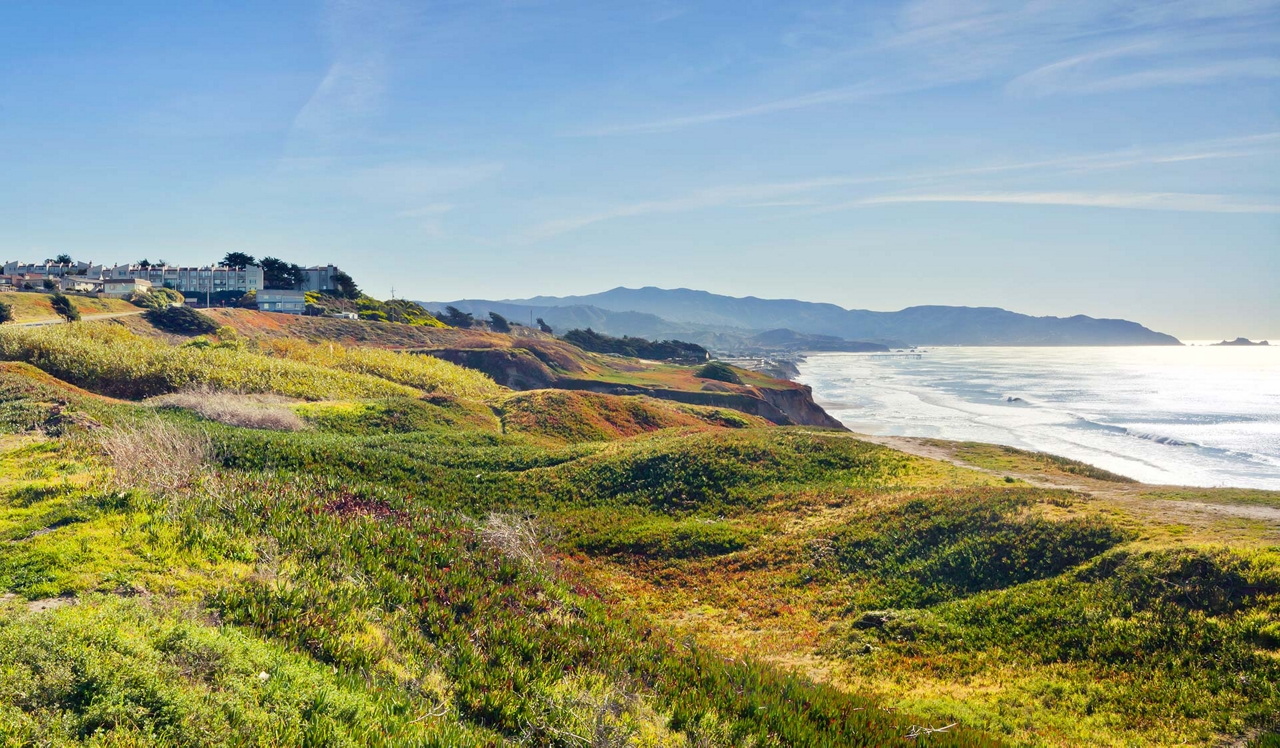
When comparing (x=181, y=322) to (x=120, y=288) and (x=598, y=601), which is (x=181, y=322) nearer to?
(x=120, y=288)

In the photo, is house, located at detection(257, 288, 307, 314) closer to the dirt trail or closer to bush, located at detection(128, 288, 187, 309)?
bush, located at detection(128, 288, 187, 309)

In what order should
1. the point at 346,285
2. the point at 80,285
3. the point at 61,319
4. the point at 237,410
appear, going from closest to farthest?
the point at 237,410 < the point at 61,319 < the point at 80,285 < the point at 346,285

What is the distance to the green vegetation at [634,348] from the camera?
383 feet

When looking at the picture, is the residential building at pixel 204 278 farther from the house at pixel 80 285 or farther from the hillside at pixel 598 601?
the hillside at pixel 598 601

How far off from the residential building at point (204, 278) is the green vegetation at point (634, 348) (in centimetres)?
5233

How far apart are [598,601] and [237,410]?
21941 millimetres

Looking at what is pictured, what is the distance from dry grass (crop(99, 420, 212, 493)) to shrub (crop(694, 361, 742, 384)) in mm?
63548

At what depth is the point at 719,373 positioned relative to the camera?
81.2 m

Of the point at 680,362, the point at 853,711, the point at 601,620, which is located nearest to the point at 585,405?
the point at 601,620

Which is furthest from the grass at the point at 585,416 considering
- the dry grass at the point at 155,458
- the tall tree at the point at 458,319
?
the tall tree at the point at 458,319

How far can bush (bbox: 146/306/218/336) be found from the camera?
53.7m

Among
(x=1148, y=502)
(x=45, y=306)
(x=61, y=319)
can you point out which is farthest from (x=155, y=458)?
(x=45, y=306)

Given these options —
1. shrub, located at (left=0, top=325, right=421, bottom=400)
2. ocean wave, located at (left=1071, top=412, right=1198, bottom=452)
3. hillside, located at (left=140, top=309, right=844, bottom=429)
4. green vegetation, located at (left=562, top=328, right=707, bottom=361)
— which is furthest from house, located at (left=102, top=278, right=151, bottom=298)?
ocean wave, located at (left=1071, top=412, right=1198, bottom=452)

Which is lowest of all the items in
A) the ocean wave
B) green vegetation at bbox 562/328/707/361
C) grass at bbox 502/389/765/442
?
the ocean wave
